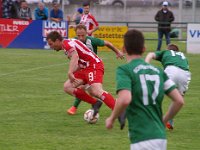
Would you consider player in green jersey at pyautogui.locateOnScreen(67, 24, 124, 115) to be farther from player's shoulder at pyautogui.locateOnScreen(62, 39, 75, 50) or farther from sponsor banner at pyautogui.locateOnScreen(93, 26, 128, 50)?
sponsor banner at pyautogui.locateOnScreen(93, 26, 128, 50)

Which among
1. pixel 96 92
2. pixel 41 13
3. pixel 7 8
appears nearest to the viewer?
pixel 96 92

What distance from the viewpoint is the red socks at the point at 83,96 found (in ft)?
32.7

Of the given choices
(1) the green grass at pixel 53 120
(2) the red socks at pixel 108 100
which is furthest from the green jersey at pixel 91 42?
(1) the green grass at pixel 53 120

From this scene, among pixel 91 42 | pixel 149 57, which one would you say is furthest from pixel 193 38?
pixel 149 57

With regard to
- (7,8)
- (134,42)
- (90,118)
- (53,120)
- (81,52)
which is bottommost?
(53,120)

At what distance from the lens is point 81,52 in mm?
9875

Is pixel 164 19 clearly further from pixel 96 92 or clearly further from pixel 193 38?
pixel 96 92

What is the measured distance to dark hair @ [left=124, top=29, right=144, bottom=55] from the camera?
505cm

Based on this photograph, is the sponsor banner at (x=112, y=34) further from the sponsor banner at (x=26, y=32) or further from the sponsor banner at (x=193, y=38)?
the sponsor banner at (x=193, y=38)

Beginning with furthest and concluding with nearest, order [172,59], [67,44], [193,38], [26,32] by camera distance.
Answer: [26,32] → [193,38] → [67,44] → [172,59]

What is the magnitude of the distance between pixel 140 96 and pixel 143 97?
0.03 meters

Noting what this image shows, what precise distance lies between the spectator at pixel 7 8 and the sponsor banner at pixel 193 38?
737 centimetres

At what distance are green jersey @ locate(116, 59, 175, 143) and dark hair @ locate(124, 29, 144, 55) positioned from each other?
0.10m

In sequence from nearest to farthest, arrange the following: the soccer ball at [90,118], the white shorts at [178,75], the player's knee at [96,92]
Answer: the white shorts at [178,75] < the player's knee at [96,92] < the soccer ball at [90,118]
